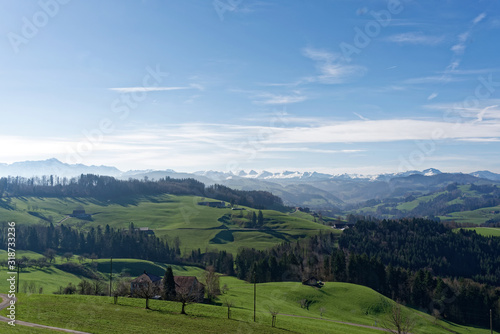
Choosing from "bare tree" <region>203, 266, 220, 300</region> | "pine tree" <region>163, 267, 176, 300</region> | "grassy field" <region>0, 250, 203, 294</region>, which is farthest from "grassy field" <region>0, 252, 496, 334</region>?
"pine tree" <region>163, 267, 176, 300</region>

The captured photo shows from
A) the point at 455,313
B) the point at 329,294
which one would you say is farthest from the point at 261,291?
the point at 455,313

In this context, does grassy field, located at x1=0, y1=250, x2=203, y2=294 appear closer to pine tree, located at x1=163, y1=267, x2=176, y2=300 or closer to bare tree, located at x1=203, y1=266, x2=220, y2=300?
pine tree, located at x1=163, y1=267, x2=176, y2=300

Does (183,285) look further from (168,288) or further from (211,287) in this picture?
(168,288)

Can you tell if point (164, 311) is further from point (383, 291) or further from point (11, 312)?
point (383, 291)

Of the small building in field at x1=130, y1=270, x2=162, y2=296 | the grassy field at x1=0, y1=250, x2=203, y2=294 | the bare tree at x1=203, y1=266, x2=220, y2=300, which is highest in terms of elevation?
the small building in field at x1=130, y1=270, x2=162, y2=296

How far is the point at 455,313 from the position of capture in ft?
399

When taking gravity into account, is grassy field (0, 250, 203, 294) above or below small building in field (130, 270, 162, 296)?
below

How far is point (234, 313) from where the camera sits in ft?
222

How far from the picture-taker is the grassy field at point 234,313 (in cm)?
4719

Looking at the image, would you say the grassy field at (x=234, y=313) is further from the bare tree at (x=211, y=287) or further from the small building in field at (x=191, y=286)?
the small building in field at (x=191, y=286)

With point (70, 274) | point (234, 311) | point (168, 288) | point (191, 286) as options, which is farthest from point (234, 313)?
point (70, 274)

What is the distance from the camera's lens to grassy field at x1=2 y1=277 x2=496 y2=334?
47.2 meters

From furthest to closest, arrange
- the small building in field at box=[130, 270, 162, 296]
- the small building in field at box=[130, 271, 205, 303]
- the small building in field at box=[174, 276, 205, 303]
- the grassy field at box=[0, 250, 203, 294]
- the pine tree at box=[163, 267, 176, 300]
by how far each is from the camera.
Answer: the grassy field at box=[0, 250, 203, 294] < the small building in field at box=[174, 276, 205, 303] < the small building in field at box=[130, 271, 205, 303] < the small building in field at box=[130, 270, 162, 296] < the pine tree at box=[163, 267, 176, 300]

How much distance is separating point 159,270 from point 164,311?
11235cm
